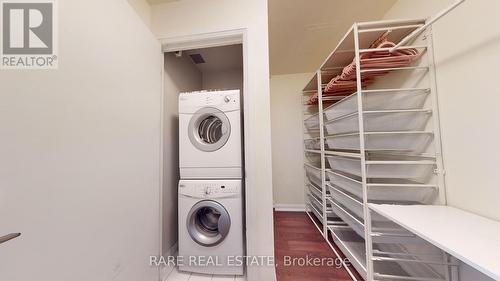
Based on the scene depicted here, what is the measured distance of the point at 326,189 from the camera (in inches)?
89.1

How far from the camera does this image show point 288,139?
10.7 feet

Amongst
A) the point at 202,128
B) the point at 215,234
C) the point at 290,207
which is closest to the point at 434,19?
the point at 202,128

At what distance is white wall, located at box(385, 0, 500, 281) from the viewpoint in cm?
95

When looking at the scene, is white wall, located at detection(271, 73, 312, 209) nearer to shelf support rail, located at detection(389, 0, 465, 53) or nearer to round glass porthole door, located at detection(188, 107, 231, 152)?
round glass porthole door, located at detection(188, 107, 231, 152)

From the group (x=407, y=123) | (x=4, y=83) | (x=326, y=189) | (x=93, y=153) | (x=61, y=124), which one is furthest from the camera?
(x=326, y=189)

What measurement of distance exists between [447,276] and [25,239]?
7.07 ft

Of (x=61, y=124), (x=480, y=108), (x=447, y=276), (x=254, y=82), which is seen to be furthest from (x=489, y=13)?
(x=61, y=124)

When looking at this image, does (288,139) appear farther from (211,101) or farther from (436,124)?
(436,124)

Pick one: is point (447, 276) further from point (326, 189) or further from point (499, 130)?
point (326, 189)

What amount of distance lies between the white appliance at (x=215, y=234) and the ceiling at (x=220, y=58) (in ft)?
5.24

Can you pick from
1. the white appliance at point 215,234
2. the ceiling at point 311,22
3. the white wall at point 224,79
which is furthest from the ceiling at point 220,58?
the white appliance at point 215,234

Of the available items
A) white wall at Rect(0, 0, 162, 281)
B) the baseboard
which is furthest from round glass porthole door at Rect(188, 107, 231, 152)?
the baseboard

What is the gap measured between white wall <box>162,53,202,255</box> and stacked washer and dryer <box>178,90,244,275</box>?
0.21 metres

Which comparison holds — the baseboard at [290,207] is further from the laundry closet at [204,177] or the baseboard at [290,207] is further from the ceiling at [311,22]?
the ceiling at [311,22]
